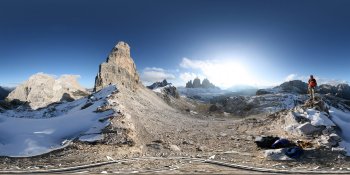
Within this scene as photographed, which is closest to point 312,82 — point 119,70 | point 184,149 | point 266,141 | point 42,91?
point 266,141

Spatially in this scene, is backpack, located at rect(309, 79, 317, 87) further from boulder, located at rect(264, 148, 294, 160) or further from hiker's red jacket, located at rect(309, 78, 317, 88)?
boulder, located at rect(264, 148, 294, 160)

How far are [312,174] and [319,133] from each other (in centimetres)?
1236

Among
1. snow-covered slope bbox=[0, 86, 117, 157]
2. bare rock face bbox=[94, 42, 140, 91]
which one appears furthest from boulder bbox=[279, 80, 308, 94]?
snow-covered slope bbox=[0, 86, 117, 157]

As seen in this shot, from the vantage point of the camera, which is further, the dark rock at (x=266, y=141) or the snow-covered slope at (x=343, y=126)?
the dark rock at (x=266, y=141)

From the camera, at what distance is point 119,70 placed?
115625mm

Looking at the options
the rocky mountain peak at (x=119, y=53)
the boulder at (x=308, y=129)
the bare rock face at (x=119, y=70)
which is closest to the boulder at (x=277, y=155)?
the boulder at (x=308, y=129)

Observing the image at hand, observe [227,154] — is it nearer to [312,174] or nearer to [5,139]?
[312,174]

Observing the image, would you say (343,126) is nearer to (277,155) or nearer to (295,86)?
(277,155)

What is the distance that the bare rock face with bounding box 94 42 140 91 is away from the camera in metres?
109

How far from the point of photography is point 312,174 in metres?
19.5

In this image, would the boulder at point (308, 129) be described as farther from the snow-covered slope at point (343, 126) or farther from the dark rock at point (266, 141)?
the dark rock at point (266, 141)

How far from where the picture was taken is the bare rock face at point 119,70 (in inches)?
4279

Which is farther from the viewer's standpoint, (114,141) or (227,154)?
(114,141)

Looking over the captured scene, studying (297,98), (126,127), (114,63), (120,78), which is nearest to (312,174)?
(126,127)
